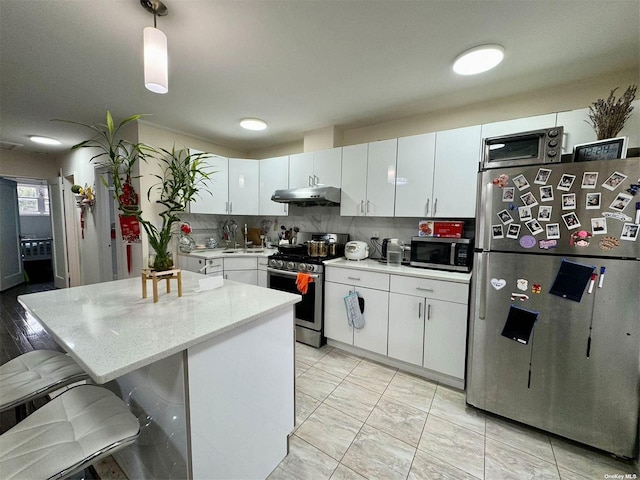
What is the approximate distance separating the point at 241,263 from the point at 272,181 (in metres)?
1.20

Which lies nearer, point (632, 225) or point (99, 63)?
point (632, 225)

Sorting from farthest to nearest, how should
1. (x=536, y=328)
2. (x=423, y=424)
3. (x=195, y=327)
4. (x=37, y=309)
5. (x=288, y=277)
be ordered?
(x=288, y=277)
(x=423, y=424)
(x=536, y=328)
(x=37, y=309)
(x=195, y=327)

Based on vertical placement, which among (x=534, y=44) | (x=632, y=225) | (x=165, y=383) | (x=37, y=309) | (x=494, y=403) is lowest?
(x=494, y=403)

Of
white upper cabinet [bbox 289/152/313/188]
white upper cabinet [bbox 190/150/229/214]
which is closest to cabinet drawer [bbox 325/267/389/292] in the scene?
white upper cabinet [bbox 289/152/313/188]

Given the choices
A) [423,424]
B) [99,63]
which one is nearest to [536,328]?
[423,424]

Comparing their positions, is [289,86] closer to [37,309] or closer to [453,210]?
[453,210]

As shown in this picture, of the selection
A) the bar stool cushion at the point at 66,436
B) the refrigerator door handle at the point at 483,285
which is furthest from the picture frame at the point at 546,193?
the bar stool cushion at the point at 66,436

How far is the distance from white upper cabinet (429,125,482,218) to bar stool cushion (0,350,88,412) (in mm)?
2722

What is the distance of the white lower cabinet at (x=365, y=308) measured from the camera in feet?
7.93

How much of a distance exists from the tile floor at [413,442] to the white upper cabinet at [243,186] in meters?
2.43

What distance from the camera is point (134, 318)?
1.17m

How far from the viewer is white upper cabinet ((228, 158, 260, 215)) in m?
3.60

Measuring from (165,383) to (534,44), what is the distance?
2.83 meters

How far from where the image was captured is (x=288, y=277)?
2920mm
